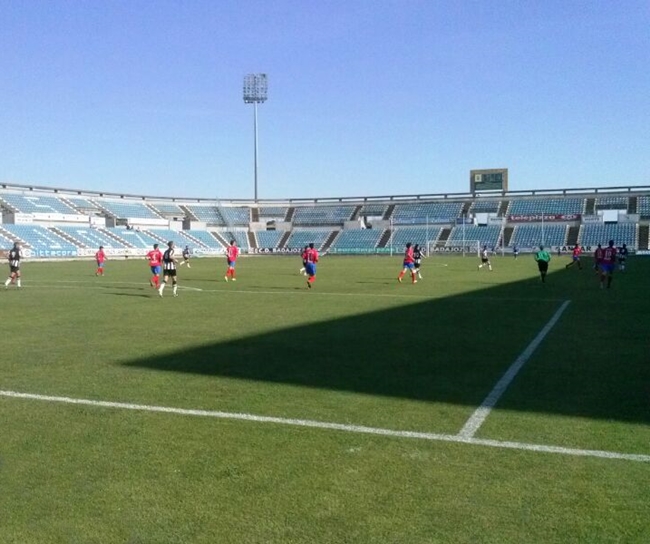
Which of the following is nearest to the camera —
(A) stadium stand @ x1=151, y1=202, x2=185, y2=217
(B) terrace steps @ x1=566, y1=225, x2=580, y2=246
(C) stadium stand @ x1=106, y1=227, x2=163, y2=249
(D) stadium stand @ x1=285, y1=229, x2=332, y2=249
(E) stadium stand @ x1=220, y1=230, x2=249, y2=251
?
(C) stadium stand @ x1=106, y1=227, x2=163, y2=249

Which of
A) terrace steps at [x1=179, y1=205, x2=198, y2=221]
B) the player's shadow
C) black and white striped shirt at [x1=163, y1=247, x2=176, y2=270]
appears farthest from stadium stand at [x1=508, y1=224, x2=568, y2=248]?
the player's shadow

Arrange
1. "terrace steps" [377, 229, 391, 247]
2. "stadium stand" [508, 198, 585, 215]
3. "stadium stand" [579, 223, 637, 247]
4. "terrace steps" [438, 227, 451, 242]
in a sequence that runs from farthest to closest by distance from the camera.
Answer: "terrace steps" [377, 229, 391, 247] → "terrace steps" [438, 227, 451, 242] → "stadium stand" [508, 198, 585, 215] → "stadium stand" [579, 223, 637, 247]

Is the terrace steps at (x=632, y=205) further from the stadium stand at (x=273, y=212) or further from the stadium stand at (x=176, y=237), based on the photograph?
the stadium stand at (x=176, y=237)

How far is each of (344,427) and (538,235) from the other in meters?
82.4

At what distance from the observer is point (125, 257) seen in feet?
230

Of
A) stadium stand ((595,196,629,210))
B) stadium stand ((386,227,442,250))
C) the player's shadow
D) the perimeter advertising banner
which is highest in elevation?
stadium stand ((595,196,629,210))

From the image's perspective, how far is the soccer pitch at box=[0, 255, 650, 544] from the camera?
413 centimetres

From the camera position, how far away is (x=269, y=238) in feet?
323

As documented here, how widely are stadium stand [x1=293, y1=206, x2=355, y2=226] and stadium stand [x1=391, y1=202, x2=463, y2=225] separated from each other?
325 inches

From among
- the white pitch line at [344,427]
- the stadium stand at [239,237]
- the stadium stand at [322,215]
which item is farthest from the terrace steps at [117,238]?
the white pitch line at [344,427]

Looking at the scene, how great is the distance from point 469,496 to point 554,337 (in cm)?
802

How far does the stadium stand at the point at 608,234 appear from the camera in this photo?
7750cm

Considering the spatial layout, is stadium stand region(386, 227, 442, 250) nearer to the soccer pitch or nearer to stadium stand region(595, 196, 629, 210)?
stadium stand region(595, 196, 629, 210)

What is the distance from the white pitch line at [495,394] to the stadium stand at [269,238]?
8561 centimetres
